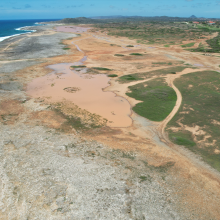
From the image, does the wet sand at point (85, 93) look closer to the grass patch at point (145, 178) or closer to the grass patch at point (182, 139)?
the grass patch at point (182, 139)

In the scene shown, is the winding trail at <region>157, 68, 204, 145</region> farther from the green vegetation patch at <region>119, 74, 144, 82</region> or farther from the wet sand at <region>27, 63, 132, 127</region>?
the green vegetation patch at <region>119, 74, 144, 82</region>

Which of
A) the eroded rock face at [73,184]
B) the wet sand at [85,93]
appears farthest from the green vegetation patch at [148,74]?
the eroded rock face at [73,184]

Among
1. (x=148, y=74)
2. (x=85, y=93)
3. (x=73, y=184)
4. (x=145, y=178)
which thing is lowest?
(x=85, y=93)

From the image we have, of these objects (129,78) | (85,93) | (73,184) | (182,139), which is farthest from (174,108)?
(73,184)

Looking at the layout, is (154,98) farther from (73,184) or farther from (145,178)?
(73,184)

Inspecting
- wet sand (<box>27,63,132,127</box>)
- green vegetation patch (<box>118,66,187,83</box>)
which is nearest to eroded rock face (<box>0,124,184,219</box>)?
wet sand (<box>27,63,132,127</box>)

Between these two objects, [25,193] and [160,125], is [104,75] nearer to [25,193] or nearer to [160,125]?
[160,125]
